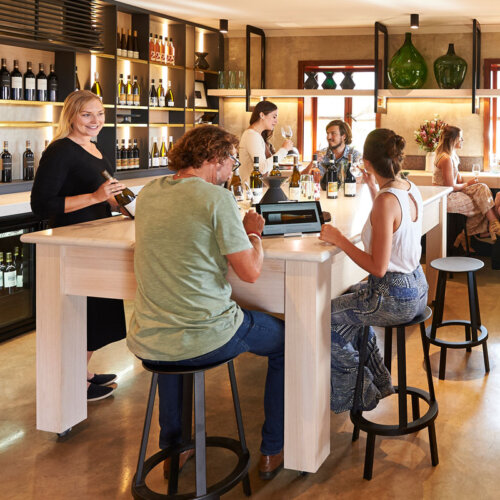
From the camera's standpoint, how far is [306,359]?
272 centimetres

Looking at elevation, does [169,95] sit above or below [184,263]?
above

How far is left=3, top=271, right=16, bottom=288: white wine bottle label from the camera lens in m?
4.77

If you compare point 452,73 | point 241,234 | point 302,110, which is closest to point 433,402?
point 241,234

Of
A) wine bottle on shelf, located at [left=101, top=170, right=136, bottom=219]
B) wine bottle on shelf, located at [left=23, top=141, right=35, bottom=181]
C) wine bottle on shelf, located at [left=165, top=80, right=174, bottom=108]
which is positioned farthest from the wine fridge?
wine bottle on shelf, located at [left=165, top=80, right=174, bottom=108]

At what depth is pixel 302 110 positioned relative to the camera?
8.62m

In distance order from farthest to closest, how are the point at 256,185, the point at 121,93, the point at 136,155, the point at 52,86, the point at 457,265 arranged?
the point at 136,155 < the point at 121,93 < the point at 52,86 < the point at 256,185 < the point at 457,265

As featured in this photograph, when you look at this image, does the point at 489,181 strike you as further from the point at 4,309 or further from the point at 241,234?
the point at 241,234

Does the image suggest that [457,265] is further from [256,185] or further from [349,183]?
[256,185]

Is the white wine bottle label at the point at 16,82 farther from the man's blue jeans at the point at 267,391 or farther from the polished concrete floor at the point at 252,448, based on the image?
the man's blue jeans at the point at 267,391

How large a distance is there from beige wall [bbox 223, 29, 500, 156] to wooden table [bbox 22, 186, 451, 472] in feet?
16.7

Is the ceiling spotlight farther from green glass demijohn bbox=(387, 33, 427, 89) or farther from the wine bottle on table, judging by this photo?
the wine bottle on table

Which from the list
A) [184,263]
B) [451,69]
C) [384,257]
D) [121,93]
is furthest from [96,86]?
[184,263]

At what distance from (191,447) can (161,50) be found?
5506 millimetres

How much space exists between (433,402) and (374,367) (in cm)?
29
